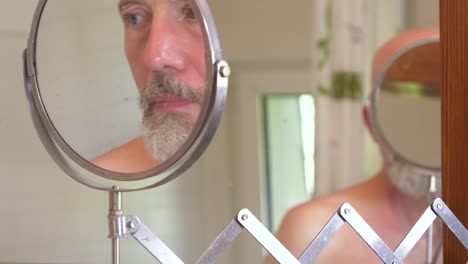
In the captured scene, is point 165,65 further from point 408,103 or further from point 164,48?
point 408,103

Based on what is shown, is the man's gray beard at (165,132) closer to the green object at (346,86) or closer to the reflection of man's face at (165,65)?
the reflection of man's face at (165,65)

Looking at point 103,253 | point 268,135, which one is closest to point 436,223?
point 268,135

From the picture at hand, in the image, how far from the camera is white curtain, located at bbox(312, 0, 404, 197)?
0.63 metres

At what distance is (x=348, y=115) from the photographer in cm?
68

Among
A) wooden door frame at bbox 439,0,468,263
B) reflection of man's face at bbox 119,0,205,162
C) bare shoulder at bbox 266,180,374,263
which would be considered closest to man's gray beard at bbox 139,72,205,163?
reflection of man's face at bbox 119,0,205,162

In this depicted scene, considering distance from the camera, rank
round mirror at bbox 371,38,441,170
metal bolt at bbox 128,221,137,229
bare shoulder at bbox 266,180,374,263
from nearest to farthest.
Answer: metal bolt at bbox 128,221,137,229 → bare shoulder at bbox 266,180,374,263 → round mirror at bbox 371,38,441,170

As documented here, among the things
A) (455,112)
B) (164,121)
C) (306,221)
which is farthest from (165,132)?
(455,112)

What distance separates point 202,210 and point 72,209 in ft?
0.31

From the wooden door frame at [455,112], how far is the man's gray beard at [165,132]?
0.31 metres

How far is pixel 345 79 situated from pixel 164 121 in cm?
29

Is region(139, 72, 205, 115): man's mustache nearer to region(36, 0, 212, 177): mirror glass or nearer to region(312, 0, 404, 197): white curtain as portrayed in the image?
region(36, 0, 212, 177): mirror glass

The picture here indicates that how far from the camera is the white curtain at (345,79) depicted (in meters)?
0.63

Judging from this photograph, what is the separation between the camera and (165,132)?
43cm

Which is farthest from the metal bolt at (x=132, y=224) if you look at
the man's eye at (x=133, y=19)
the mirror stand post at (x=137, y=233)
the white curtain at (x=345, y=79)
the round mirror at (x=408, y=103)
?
the round mirror at (x=408, y=103)
